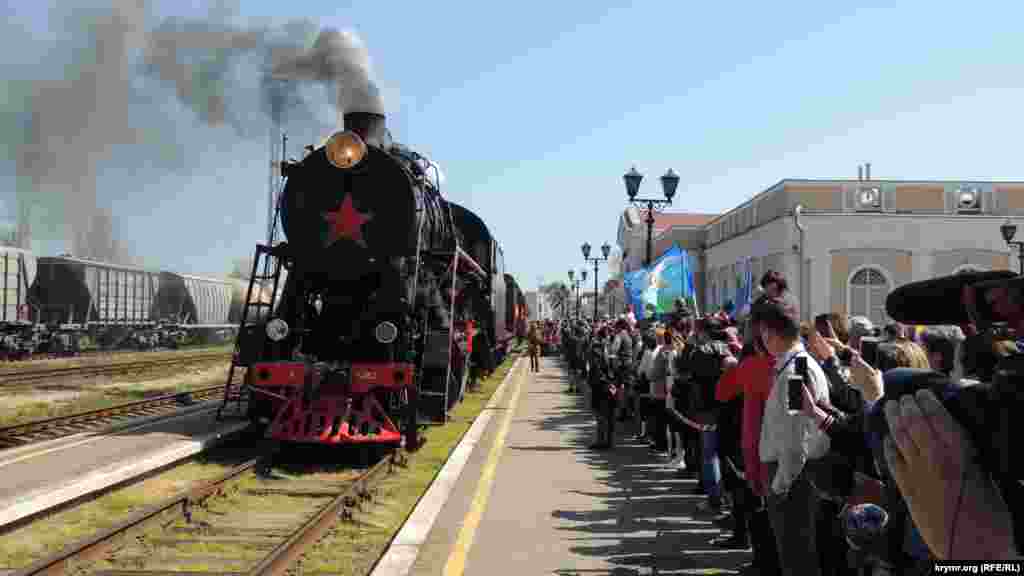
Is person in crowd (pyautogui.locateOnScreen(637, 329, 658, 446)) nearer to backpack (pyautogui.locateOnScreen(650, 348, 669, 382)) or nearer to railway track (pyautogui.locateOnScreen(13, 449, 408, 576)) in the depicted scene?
backpack (pyautogui.locateOnScreen(650, 348, 669, 382))

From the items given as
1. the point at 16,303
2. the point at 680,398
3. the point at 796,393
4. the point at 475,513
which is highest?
the point at 16,303

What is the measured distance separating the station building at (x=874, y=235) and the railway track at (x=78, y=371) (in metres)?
22.4

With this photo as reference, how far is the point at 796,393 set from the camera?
12.1ft

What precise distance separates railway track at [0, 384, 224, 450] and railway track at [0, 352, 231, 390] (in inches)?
224

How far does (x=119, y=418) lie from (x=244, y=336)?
14.6 feet

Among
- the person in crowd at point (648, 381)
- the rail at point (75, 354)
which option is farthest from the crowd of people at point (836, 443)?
the rail at point (75, 354)

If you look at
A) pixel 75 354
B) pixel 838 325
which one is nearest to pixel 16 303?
pixel 75 354

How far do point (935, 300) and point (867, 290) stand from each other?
37.5 metres

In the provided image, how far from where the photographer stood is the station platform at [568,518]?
20.3 ft

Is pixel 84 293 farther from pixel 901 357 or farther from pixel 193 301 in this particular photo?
pixel 901 357

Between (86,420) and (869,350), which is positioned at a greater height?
(869,350)

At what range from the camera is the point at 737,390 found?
5387 millimetres

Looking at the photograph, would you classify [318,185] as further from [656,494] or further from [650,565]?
[650,565]

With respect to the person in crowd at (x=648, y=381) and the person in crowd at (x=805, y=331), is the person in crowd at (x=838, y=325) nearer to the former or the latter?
the person in crowd at (x=805, y=331)
